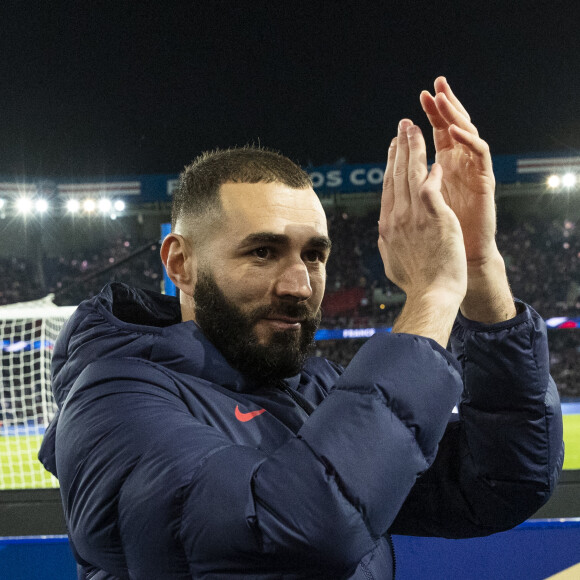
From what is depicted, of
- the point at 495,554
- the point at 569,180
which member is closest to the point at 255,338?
the point at 495,554

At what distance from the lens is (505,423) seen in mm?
912

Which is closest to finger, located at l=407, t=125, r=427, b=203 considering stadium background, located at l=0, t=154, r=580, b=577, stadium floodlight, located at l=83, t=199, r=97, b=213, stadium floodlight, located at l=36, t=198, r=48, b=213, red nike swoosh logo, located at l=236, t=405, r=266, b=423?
red nike swoosh logo, located at l=236, t=405, r=266, b=423

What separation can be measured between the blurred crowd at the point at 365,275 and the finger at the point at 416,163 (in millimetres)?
10771

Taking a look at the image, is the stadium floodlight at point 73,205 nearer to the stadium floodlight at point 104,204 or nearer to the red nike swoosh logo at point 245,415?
the stadium floodlight at point 104,204

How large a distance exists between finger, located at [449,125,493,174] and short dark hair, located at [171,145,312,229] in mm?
247

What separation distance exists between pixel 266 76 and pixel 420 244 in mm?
20393

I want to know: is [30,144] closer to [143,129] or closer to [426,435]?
[143,129]

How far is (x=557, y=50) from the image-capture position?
739 inches

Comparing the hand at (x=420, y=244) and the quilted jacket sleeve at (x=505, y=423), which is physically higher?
the hand at (x=420, y=244)

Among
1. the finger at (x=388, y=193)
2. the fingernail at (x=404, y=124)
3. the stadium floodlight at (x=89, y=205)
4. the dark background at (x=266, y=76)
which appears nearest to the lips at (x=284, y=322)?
the finger at (x=388, y=193)

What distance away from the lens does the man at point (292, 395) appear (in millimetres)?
630

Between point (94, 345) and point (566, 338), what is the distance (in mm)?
12608

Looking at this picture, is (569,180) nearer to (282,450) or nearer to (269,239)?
(269,239)

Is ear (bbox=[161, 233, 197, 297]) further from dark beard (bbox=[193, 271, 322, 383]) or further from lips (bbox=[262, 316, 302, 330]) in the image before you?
lips (bbox=[262, 316, 302, 330])
